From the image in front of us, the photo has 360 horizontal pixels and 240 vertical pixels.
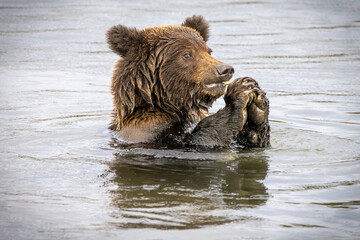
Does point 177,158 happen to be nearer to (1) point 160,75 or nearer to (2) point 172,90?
(2) point 172,90

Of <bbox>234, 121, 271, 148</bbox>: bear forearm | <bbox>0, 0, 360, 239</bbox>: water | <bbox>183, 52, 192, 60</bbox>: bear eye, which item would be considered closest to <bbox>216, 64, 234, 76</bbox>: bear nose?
<bbox>183, 52, 192, 60</bbox>: bear eye

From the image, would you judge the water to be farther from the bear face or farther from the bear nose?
the bear nose

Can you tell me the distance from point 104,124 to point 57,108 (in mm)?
1170

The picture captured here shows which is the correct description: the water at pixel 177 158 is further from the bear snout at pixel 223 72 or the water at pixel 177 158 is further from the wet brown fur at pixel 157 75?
the bear snout at pixel 223 72

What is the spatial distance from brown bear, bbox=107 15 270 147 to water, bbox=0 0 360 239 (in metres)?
0.26

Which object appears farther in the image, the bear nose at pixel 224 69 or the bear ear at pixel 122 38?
the bear ear at pixel 122 38

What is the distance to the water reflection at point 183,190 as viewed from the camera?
4.84m

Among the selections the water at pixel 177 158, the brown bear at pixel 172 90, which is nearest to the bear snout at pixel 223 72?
the brown bear at pixel 172 90

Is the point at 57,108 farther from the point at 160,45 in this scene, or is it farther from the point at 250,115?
the point at 250,115

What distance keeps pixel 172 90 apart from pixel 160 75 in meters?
0.21

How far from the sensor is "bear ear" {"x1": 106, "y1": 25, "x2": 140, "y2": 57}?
6.95 metres

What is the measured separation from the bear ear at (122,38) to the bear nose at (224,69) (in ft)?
3.12

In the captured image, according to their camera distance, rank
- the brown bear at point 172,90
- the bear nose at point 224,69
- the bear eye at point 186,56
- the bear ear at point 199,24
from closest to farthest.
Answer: the bear nose at point 224,69 < the brown bear at point 172,90 < the bear eye at point 186,56 < the bear ear at point 199,24

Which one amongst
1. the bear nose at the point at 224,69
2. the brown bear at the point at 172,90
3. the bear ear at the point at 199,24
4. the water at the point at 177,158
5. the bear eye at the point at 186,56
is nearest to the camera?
the water at the point at 177,158
